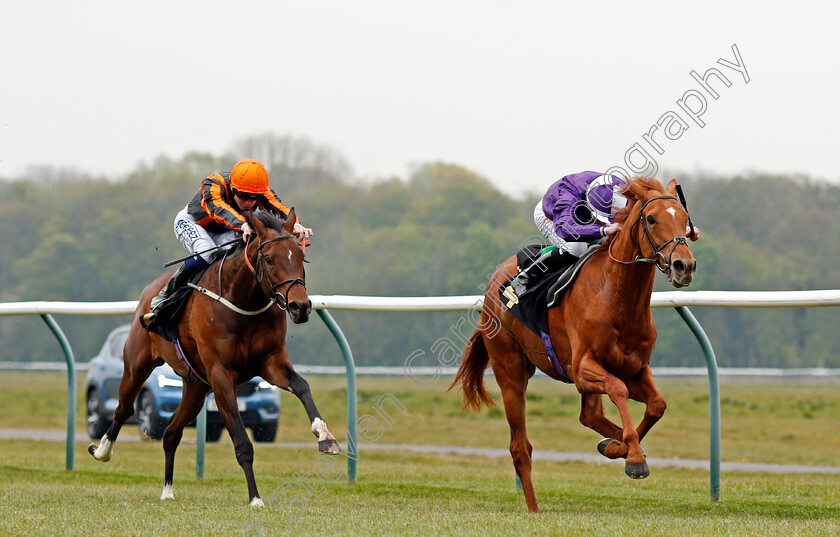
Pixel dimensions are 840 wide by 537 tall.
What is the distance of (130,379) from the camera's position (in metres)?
7.90

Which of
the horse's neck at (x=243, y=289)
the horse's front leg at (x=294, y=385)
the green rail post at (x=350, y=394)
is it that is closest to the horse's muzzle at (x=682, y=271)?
the horse's front leg at (x=294, y=385)

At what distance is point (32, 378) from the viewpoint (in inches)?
1059

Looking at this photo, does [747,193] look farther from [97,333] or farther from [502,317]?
[502,317]

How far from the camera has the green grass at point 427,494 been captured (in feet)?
17.1

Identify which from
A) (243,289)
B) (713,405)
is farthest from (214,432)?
(713,405)

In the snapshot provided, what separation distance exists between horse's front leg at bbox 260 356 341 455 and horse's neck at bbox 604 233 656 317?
1.82 meters

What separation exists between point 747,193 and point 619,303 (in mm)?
35801

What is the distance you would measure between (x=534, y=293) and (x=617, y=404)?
1206mm

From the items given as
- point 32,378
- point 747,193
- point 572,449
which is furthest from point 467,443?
point 747,193

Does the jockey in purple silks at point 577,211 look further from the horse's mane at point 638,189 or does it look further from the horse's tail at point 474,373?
the horse's tail at point 474,373

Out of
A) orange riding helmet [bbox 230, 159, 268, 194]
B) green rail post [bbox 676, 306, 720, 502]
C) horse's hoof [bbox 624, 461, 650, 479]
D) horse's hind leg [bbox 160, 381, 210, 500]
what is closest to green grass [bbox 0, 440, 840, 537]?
green rail post [bbox 676, 306, 720, 502]

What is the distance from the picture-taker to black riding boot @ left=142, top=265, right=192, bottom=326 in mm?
7270

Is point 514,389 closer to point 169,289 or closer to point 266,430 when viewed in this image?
point 169,289

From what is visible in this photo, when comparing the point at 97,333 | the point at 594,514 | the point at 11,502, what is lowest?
the point at 97,333
